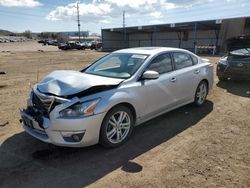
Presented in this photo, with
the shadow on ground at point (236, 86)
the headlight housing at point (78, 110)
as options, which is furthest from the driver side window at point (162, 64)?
the shadow on ground at point (236, 86)

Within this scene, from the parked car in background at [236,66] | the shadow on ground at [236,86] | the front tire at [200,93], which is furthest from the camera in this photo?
the parked car in background at [236,66]

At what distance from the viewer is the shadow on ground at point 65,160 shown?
3.08 meters

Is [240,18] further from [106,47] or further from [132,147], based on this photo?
[132,147]

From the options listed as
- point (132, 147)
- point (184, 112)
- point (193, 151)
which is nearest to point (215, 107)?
point (184, 112)

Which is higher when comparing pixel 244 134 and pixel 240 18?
pixel 240 18

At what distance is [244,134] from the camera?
Result: 442 cm

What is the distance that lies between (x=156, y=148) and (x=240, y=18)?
30440mm

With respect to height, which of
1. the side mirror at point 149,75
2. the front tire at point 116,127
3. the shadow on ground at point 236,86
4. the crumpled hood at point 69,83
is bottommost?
the shadow on ground at point 236,86

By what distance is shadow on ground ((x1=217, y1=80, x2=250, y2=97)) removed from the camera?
24.6 feet

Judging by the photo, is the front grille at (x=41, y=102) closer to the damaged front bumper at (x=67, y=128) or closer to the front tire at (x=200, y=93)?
the damaged front bumper at (x=67, y=128)

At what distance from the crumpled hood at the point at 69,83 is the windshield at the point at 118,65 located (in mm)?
357

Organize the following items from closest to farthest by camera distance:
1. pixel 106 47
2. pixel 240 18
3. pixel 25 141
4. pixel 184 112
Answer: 1. pixel 25 141
2. pixel 184 112
3. pixel 240 18
4. pixel 106 47

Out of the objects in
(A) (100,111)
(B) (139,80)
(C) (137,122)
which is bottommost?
(C) (137,122)

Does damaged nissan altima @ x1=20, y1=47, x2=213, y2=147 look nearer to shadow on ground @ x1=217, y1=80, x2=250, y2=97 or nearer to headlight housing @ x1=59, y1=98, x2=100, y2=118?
headlight housing @ x1=59, y1=98, x2=100, y2=118
